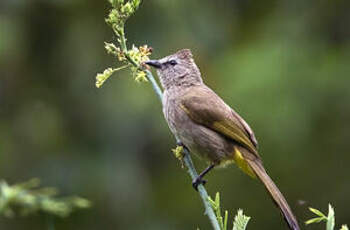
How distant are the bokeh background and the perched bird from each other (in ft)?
5.09

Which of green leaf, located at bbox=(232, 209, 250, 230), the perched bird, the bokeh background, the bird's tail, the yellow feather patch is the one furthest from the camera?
the bokeh background

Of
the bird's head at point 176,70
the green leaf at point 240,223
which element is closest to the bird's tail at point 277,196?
the green leaf at point 240,223

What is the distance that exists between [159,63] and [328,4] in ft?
11.2

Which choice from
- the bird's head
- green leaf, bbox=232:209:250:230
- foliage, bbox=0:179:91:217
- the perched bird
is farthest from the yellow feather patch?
green leaf, bbox=232:209:250:230

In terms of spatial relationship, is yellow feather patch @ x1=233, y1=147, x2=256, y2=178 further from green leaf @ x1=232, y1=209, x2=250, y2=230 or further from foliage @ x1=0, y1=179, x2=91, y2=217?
green leaf @ x1=232, y1=209, x2=250, y2=230

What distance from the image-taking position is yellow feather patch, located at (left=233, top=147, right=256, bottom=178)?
154 inches

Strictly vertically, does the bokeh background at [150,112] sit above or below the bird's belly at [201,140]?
above

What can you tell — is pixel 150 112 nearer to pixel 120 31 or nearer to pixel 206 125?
pixel 206 125

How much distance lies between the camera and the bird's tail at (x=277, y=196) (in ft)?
9.56

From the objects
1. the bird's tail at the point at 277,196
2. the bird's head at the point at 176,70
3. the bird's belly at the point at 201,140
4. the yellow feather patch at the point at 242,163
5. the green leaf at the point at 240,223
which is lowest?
the green leaf at the point at 240,223

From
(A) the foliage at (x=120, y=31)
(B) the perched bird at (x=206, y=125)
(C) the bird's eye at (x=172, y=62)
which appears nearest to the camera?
(A) the foliage at (x=120, y=31)

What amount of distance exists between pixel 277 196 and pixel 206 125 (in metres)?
1.02

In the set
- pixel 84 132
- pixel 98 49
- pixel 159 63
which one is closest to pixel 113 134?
pixel 84 132

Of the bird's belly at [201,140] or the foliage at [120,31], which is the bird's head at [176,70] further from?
the foliage at [120,31]
